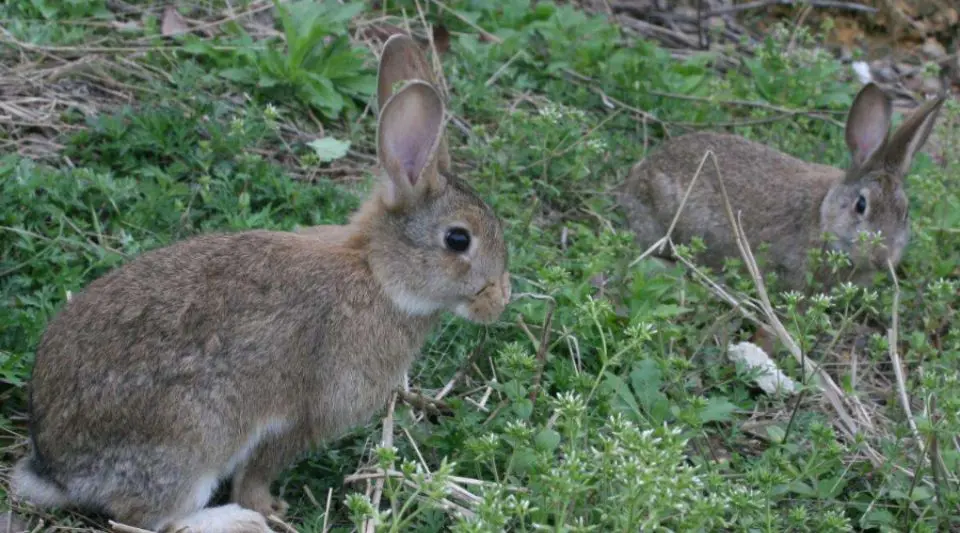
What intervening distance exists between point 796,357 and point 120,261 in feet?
9.08

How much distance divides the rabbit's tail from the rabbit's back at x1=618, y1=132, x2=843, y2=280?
367 cm

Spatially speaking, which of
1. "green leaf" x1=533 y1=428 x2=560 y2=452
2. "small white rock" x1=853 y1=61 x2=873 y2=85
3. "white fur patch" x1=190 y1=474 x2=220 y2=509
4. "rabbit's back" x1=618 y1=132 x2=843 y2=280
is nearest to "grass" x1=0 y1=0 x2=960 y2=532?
"green leaf" x1=533 y1=428 x2=560 y2=452

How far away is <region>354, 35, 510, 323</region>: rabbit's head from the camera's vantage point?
14.1ft

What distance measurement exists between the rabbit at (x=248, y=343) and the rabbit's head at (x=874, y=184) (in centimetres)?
269

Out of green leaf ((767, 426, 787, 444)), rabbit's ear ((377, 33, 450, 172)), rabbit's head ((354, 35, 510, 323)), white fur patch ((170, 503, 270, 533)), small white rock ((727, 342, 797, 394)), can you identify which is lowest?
small white rock ((727, 342, 797, 394))

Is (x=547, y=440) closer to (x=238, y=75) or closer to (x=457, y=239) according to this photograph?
(x=457, y=239)

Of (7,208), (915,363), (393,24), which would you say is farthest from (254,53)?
(915,363)

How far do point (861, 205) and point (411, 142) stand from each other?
3096mm

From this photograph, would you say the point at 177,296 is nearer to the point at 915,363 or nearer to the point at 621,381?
the point at 621,381

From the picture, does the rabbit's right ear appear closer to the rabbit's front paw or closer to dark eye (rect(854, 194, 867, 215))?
the rabbit's front paw

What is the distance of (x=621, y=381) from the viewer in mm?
4434

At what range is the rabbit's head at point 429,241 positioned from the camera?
4285 mm

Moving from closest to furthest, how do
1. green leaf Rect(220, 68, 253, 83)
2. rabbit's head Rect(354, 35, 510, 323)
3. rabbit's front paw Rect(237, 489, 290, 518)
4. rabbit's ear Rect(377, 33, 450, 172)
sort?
rabbit's front paw Rect(237, 489, 290, 518) → rabbit's head Rect(354, 35, 510, 323) → rabbit's ear Rect(377, 33, 450, 172) → green leaf Rect(220, 68, 253, 83)

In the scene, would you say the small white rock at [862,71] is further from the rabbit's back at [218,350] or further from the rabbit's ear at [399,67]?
the rabbit's back at [218,350]
